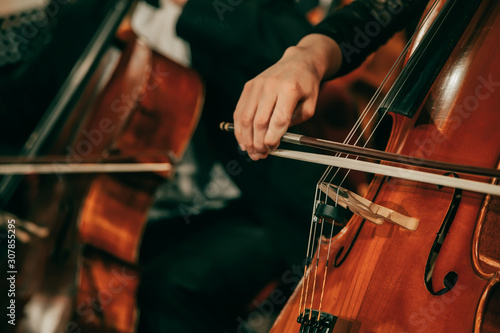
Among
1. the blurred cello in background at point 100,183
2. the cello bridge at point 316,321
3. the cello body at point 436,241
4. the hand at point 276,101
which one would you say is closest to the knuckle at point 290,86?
the hand at point 276,101

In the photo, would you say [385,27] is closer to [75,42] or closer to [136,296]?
[136,296]

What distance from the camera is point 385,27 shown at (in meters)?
0.74

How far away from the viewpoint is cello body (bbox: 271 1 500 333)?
0.43 m

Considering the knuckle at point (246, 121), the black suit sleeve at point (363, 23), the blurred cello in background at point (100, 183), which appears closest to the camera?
the knuckle at point (246, 121)

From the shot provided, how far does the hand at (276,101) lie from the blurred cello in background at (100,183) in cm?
59

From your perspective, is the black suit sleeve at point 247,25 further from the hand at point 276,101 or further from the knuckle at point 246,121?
the knuckle at point 246,121

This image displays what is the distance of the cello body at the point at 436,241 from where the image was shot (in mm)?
426

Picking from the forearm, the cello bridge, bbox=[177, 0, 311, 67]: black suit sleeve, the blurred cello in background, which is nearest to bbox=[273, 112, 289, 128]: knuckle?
the forearm

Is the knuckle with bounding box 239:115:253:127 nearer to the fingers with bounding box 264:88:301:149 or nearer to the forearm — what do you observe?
the fingers with bounding box 264:88:301:149

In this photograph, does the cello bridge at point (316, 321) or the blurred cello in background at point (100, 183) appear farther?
the blurred cello in background at point (100, 183)

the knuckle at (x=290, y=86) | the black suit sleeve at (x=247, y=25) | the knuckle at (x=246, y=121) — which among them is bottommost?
the knuckle at (x=246, y=121)

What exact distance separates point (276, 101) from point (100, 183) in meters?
0.72

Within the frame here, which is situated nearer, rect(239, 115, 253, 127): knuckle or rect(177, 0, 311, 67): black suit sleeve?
rect(239, 115, 253, 127): knuckle

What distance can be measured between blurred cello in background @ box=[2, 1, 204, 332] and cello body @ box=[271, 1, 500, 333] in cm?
64
